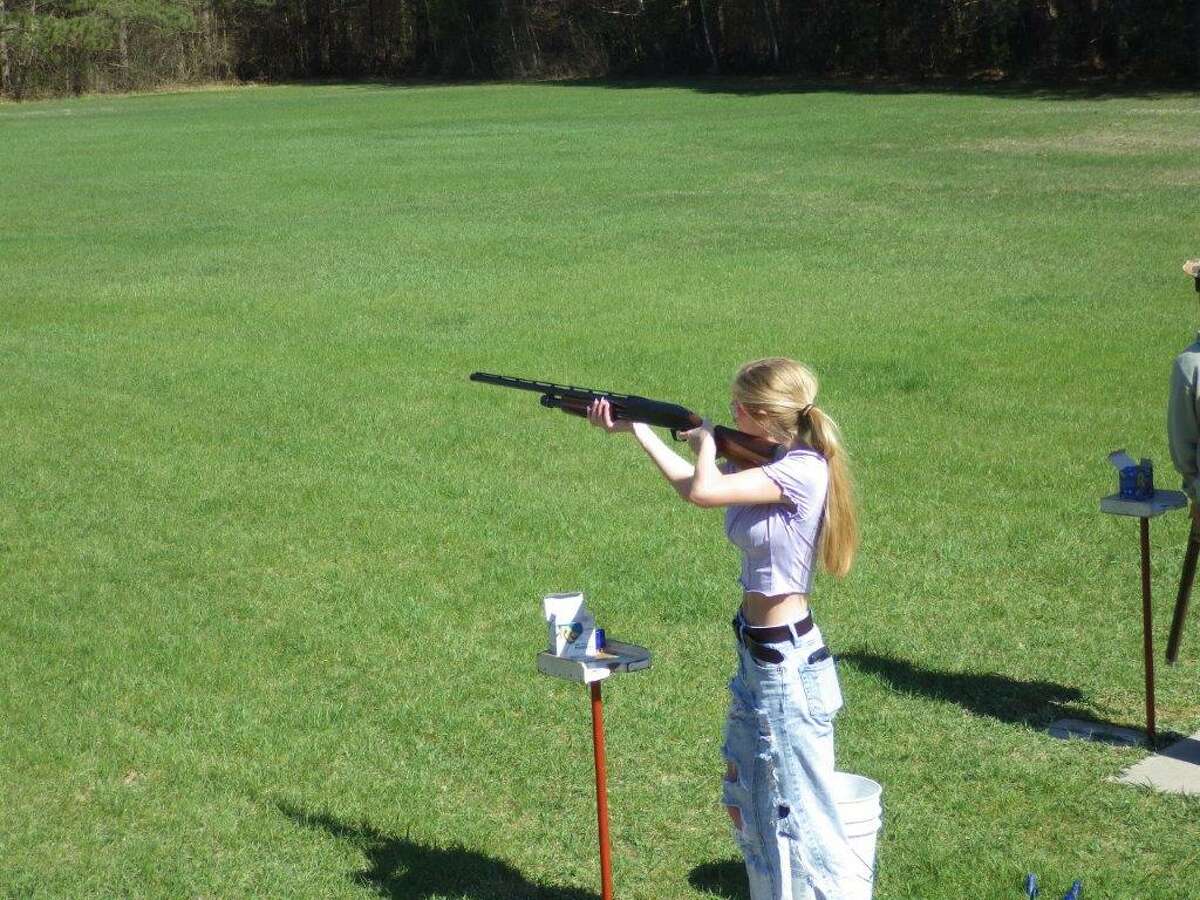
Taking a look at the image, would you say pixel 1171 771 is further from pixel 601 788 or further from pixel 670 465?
pixel 670 465

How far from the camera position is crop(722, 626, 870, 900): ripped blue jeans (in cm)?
480

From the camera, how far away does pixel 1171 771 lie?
6359mm

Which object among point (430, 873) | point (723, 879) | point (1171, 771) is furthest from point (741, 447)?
point (1171, 771)

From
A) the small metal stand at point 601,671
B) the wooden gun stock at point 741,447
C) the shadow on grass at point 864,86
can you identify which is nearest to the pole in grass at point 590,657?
the small metal stand at point 601,671

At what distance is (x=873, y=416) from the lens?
12.7 metres

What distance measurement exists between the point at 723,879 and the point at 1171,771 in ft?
6.88

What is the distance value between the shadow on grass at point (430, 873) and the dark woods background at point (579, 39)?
47.0 m

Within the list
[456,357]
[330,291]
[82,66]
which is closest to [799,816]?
[456,357]

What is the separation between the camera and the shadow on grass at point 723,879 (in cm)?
557

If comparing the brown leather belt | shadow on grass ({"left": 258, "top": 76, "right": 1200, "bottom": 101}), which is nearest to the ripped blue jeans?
the brown leather belt

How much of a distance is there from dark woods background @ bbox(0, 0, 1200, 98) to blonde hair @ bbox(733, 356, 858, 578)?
154ft

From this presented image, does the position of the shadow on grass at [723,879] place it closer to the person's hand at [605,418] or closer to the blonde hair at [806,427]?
the blonde hair at [806,427]

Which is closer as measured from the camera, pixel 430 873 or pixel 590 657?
pixel 590 657

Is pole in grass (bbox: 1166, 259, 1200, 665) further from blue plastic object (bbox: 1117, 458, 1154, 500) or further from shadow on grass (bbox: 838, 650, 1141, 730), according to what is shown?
shadow on grass (bbox: 838, 650, 1141, 730)
